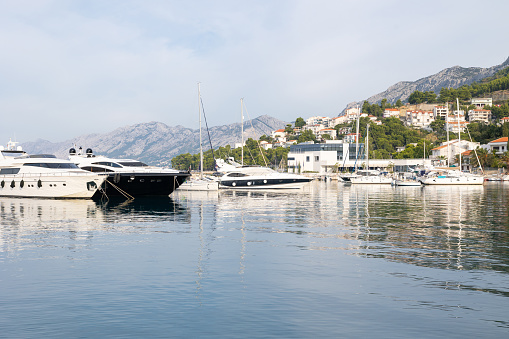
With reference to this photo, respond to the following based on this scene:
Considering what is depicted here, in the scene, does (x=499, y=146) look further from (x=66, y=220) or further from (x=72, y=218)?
(x=66, y=220)

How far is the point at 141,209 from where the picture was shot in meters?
40.6

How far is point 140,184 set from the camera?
53.5 meters

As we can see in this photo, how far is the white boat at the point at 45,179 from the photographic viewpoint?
165 feet

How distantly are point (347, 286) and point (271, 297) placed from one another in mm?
2598

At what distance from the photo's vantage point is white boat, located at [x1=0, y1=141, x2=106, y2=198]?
50.2 meters

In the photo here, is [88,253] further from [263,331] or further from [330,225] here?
[330,225]

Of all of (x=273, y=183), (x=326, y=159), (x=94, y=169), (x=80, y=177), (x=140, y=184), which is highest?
(x=326, y=159)

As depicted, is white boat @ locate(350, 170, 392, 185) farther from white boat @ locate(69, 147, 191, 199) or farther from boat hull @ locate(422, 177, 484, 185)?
white boat @ locate(69, 147, 191, 199)

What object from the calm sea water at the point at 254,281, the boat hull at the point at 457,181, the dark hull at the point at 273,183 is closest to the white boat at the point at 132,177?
the dark hull at the point at 273,183

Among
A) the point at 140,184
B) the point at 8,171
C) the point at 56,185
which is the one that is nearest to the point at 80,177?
the point at 56,185

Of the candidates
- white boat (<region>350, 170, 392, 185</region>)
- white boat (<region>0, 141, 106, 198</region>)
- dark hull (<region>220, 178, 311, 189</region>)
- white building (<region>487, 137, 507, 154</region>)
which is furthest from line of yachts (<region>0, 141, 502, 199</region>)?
white building (<region>487, 137, 507, 154</region>)

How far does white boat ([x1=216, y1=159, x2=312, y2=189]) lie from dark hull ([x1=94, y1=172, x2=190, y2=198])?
728 inches

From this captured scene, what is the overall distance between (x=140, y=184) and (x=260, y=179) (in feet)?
76.5

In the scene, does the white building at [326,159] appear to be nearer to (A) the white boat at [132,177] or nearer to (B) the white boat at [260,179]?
(B) the white boat at [260,179]
